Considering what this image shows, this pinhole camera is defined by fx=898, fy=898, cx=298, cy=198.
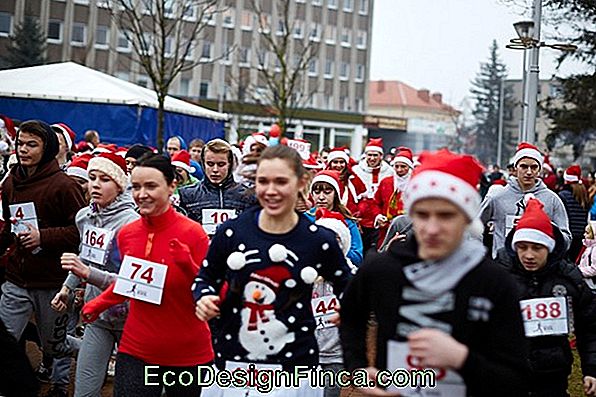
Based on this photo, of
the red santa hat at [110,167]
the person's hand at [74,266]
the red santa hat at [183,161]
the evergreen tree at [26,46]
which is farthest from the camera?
the evergreen tree at [26,46]

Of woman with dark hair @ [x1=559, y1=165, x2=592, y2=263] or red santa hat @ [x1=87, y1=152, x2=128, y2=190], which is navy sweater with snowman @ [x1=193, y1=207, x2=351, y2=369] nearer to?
red santa hat @ [x1=87, y1=152, x2=128, y2=190]

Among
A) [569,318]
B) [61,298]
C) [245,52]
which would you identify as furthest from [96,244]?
[245,52]

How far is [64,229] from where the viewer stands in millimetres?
6875

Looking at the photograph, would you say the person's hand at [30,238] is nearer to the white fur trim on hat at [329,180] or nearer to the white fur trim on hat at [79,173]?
the white fur trim on hat at [79,173]

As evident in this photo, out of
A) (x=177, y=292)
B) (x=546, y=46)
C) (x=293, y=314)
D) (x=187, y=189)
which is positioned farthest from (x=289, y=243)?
(x=546, y=46)

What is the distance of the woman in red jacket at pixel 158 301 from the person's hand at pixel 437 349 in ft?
7.88

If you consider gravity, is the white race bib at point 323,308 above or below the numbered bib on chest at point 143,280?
below

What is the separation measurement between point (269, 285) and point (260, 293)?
2.4 inches

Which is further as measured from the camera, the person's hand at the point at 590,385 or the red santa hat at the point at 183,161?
the red santa hat at the point at 183,161

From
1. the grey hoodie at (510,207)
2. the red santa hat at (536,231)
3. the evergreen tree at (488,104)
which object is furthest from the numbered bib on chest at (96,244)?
the evergreen tree at (488,104)

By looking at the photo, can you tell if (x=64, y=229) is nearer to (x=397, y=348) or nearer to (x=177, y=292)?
(x=177, y=292)

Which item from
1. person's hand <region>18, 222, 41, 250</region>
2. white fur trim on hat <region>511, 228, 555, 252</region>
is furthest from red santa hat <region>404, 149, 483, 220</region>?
person's hand <region>18, 222, 41, 250</region>

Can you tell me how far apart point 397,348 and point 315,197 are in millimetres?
4410

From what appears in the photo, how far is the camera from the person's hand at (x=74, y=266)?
5695 millimetres
